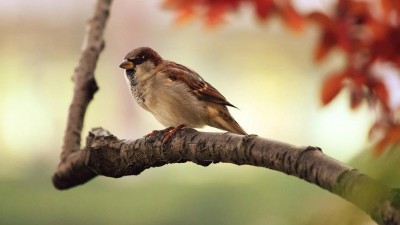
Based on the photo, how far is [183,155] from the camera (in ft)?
3.01

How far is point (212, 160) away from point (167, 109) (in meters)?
0.44

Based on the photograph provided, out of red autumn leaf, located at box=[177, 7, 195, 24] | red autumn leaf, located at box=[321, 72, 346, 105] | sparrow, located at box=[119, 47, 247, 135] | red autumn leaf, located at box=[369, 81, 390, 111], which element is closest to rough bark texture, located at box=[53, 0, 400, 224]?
sparrow, located at box=[119, 47, 247, 135]

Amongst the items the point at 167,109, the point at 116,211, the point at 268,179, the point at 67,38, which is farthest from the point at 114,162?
the point at 67,38

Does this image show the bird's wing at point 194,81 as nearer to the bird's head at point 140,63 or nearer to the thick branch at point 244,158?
the bird's head at point 140,63

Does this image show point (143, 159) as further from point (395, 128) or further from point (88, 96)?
point (395, 128)

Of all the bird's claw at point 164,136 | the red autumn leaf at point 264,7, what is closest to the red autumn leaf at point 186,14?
the red autumn leaf at point 264,7

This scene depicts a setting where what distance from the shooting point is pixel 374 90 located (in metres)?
1.49

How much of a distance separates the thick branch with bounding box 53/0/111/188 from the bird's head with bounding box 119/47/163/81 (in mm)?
84

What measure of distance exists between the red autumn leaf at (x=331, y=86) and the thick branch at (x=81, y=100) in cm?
48

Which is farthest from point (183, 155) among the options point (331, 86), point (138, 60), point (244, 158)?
point (331, 86)

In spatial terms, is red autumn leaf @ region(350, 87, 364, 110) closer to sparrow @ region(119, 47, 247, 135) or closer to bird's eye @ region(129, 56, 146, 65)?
sparrow @ region(119, 47, 247, 135)

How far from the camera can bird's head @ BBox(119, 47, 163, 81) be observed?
4.14ft

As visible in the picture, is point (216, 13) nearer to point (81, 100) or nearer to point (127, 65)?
point (127, 65)

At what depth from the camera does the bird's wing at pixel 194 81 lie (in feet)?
4.14
